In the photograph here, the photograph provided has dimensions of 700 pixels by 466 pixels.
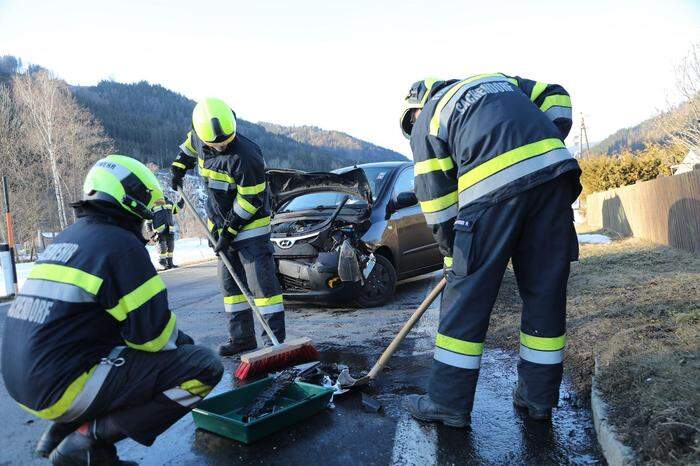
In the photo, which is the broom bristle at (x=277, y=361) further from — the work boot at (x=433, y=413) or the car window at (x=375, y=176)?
the car window at (x=375, y=176)

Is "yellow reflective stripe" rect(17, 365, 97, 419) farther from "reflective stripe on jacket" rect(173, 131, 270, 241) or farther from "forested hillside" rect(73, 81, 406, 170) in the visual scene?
"forested hillside" rect(73, 81, 406, 170)

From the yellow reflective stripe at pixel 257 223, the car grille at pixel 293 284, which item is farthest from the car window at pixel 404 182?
the yellow reflective stripe at pixel 257 223

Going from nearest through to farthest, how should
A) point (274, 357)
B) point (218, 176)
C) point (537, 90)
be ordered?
point (537, 90) < point (274, 357) < point (218, 176)

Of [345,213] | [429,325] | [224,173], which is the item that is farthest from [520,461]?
[345,213]

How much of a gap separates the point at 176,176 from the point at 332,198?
226 cm

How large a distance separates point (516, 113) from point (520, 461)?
1731mm

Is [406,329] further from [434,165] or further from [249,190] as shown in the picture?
[249,190]

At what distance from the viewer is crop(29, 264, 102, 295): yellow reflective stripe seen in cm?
213

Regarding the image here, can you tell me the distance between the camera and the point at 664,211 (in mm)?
9281

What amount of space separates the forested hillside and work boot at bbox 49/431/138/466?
61512 mm

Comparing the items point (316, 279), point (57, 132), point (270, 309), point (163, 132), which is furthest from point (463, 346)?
point (163, 132)

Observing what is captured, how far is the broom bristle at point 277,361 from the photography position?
143 inches

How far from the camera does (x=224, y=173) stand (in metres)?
4.46

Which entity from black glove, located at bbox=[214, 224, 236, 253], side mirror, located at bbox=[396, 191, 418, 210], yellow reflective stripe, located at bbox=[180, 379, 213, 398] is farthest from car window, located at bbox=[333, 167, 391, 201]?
yellow reflective stripe, located at bbox=[180, 379, 213, 398]
